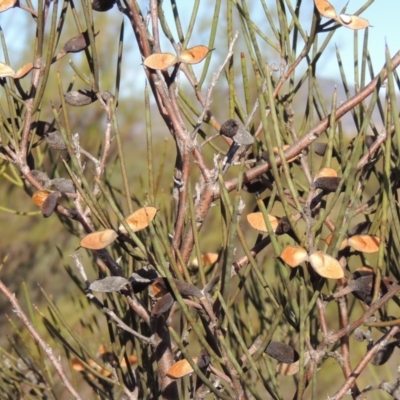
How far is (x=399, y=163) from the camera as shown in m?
0.33

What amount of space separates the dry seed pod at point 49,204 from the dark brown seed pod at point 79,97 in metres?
0.07

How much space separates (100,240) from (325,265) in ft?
0.43

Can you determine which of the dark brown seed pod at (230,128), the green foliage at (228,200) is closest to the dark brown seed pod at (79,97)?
the green foliage at (228,200)

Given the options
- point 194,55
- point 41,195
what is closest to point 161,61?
point 194,55

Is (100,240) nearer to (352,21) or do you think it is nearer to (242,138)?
(242,138)

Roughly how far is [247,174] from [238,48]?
6.80 ft

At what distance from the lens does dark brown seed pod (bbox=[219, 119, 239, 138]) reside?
33 centimetres

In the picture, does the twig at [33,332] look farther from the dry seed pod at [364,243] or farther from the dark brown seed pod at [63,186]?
the dry seed pod at [364,243]

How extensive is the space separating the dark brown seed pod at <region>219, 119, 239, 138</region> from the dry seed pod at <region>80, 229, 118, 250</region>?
92mm

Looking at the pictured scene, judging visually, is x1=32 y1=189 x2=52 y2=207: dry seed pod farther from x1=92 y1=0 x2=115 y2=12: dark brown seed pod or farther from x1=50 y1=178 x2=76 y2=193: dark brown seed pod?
x1=92 y1=0 x2=115 y2=12: dark brown seed pod

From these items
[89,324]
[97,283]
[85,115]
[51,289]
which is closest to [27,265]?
[51,289]

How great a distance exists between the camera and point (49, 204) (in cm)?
35

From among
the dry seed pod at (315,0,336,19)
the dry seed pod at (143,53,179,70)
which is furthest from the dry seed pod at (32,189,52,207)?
the dry seed pod at (315,0,336,19)

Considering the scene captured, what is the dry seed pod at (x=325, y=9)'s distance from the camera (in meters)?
0.34
